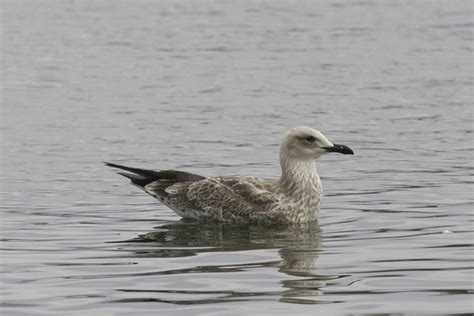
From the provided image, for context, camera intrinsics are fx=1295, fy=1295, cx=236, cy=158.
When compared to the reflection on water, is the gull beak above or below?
above

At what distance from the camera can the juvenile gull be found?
1511 cm

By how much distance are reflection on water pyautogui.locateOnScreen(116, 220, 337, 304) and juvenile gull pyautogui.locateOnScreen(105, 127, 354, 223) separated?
0.14m

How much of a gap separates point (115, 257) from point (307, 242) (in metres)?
2.18

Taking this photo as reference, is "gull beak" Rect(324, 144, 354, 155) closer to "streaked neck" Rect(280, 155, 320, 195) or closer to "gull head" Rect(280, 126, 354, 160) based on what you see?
"gull head" Rect(280, 126, 354, 160)

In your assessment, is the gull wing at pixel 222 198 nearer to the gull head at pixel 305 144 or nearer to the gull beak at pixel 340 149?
the gull head at pixel 305 144

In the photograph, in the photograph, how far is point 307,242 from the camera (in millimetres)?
13812

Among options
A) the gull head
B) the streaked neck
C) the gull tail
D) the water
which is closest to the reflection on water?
the water

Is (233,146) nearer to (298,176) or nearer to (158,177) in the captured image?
(158,177)

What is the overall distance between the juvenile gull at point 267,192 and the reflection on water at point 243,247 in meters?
0.14

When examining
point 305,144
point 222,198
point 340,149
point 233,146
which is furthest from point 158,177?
point 233,146

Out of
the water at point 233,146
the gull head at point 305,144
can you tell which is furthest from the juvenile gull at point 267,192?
the water at point 233,146

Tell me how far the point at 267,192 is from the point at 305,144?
73 cm

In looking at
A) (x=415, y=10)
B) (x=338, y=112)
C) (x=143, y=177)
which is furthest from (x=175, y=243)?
(x=415, y=10)

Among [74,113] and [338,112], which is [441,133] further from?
[74,113]
